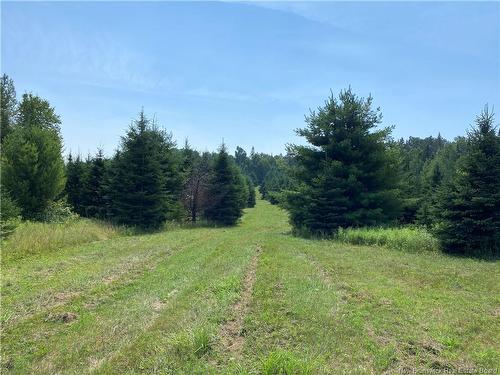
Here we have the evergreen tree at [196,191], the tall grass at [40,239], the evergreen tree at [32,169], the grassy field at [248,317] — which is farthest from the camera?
the evergreen tree at [196,191]

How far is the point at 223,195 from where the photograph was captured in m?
34.9

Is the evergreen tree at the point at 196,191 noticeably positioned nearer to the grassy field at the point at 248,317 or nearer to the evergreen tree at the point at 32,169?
the evergreen tree at the point at 32,169

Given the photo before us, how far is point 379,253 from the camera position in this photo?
1410 cm

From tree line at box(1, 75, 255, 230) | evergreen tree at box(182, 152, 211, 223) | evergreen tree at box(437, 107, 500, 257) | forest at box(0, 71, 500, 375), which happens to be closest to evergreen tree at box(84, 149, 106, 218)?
tree line at box(1, 75, 255, 230)

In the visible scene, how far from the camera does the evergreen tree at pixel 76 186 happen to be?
103ft

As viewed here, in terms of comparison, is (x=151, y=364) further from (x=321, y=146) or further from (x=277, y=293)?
(x=321, y=146)

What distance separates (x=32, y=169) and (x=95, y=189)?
786cm

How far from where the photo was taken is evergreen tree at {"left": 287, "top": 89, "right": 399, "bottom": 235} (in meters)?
22.4

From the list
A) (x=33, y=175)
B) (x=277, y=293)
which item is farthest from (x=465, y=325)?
(x=33, y=175)

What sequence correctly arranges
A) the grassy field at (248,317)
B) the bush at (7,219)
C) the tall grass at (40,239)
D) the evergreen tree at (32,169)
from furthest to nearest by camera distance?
the evergreen tree at (32,169) < the bush at (7,219) < the tall grass at (40,239) < the grassy field at (248,317)

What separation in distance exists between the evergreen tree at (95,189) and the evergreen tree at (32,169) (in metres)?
4.77

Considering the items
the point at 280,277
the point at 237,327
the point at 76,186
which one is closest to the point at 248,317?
the point at 237,327

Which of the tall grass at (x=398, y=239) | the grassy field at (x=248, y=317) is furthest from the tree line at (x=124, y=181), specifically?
the tall grass at (x=398, y=239)

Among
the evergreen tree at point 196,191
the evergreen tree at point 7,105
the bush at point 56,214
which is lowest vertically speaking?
the bush at point 56,214
